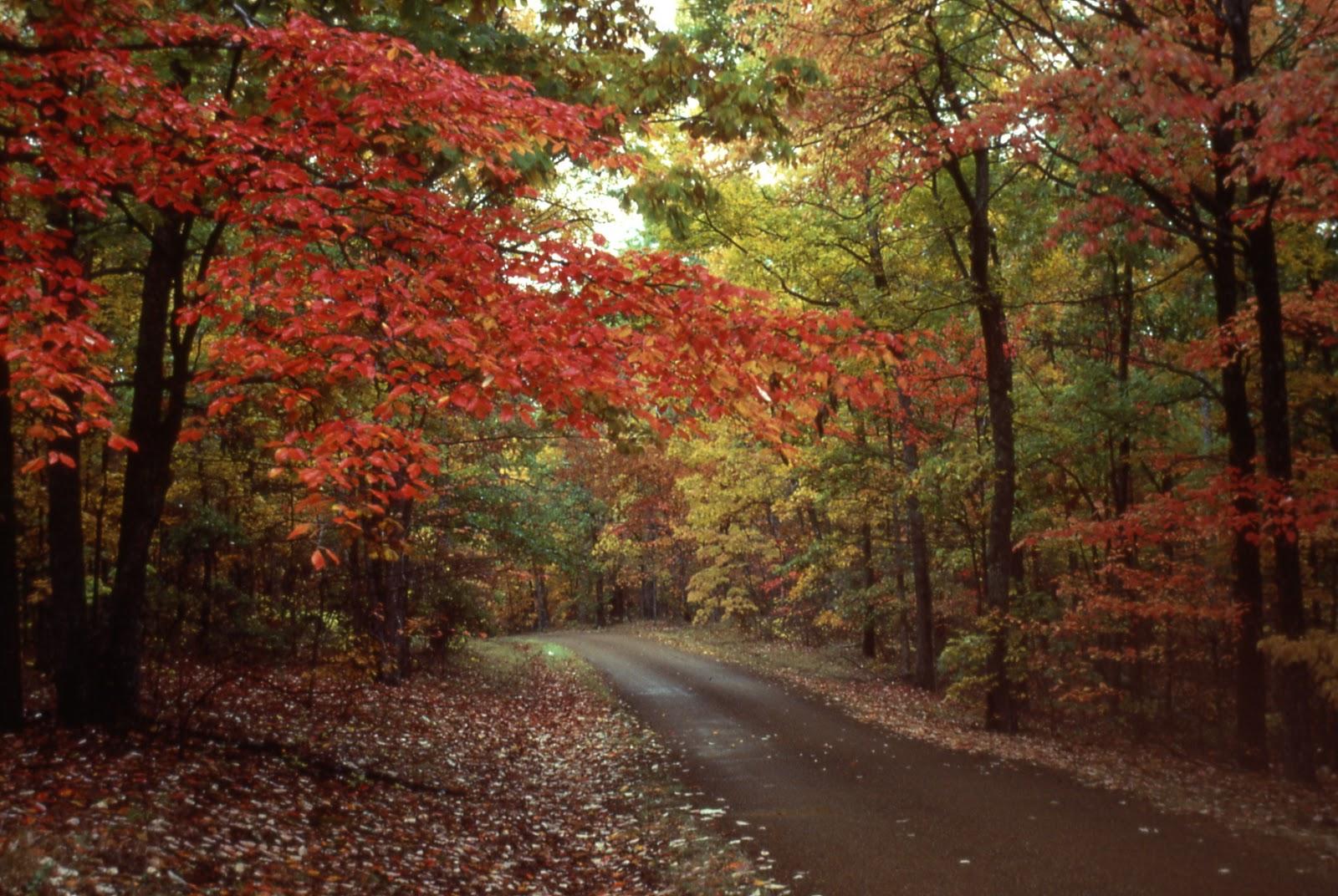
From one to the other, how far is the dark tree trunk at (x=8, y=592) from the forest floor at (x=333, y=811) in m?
0.38

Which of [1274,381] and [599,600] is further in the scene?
[599,600]

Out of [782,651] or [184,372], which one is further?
[782,651]

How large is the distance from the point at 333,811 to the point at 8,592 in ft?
14.2

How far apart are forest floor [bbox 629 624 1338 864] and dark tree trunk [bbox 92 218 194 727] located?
10614mm

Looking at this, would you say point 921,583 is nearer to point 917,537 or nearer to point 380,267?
point 917,537

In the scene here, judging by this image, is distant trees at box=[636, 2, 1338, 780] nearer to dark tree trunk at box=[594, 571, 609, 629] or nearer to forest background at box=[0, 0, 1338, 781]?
forest background at box=[0, 0, 1338, 781]

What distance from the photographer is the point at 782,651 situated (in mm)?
29078

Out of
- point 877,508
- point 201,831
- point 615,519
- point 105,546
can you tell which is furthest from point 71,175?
point 615,519

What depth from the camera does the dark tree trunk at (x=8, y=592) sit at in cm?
902

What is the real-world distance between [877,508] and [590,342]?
16.9 metres

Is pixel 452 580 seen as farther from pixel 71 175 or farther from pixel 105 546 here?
pixel 71 175

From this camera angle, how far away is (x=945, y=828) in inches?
344

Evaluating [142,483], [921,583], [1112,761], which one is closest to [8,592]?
[142,483]

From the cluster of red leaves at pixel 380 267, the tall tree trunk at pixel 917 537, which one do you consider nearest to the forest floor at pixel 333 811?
the cluster of red leaves at pixel 380 267
